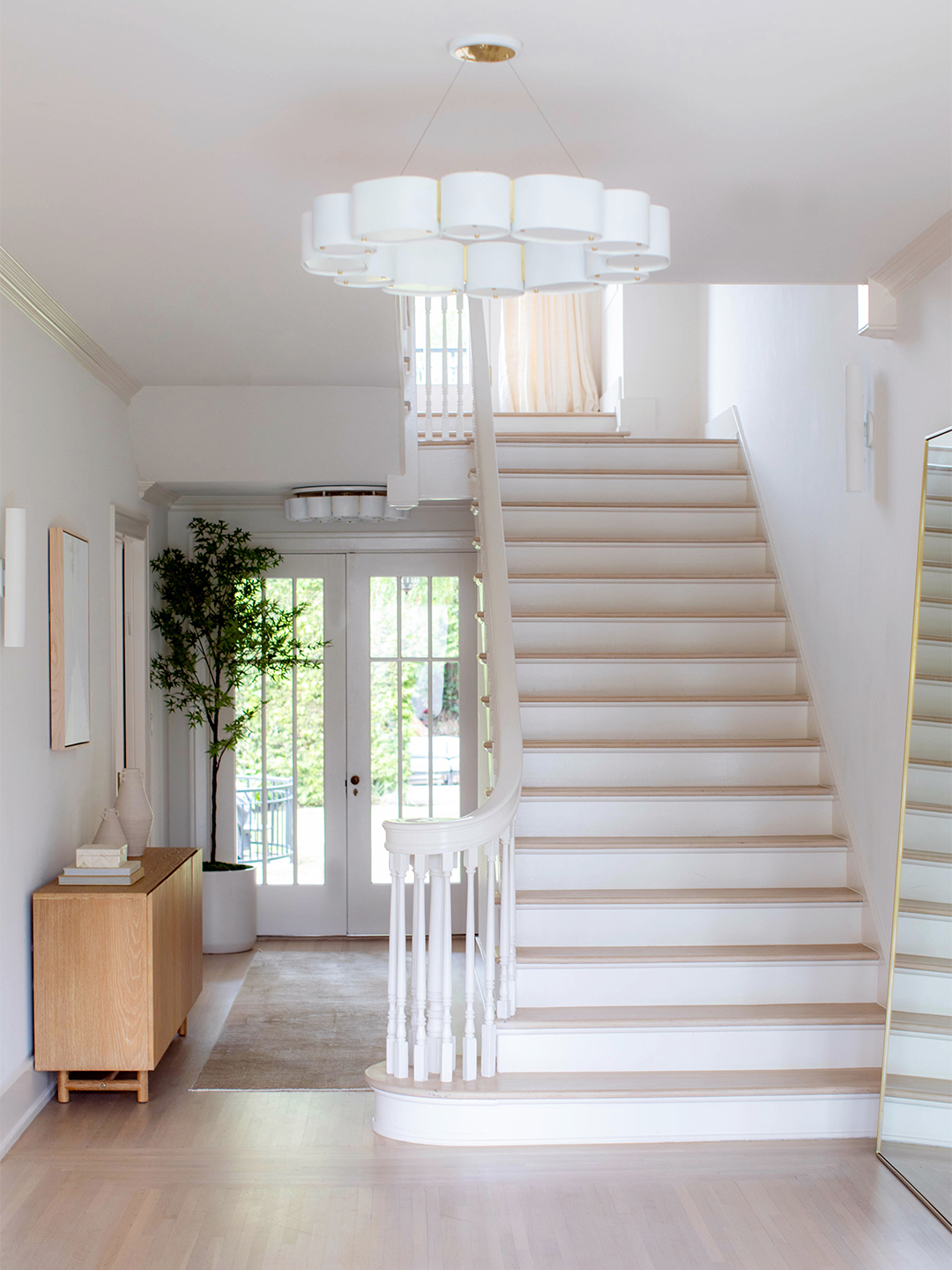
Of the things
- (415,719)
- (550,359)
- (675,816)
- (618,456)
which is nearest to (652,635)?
(675,816)

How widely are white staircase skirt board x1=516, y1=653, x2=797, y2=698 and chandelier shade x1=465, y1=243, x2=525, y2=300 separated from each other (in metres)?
2.42

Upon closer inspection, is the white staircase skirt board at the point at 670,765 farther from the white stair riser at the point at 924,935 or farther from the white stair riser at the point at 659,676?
the white stair riser at the point at 924,935

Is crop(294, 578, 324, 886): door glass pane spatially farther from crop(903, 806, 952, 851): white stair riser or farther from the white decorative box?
crop(903, 806, 952, 851): white stair riser

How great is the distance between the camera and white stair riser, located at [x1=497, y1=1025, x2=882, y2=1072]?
11.5ft

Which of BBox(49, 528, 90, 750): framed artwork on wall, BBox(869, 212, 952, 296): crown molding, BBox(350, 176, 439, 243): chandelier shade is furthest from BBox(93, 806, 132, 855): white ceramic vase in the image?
BBox(869, 212, 952, 296): crown molding

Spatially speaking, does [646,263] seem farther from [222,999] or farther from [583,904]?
[222,999]

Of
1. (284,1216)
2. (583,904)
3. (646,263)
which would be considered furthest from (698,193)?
(284,1216)

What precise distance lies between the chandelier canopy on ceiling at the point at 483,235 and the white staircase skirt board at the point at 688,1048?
7.36 feet

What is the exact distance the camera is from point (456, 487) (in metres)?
5.23

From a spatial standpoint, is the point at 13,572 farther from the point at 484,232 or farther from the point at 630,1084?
the point at 630,1084

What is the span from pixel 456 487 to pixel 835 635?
186 cm

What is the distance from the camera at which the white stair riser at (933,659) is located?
3.05 meters

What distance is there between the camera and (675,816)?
13.9 feet

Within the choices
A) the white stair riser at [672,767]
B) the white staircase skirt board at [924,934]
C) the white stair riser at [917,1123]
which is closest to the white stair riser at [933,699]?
the white staircase skirt board at [924,934]
